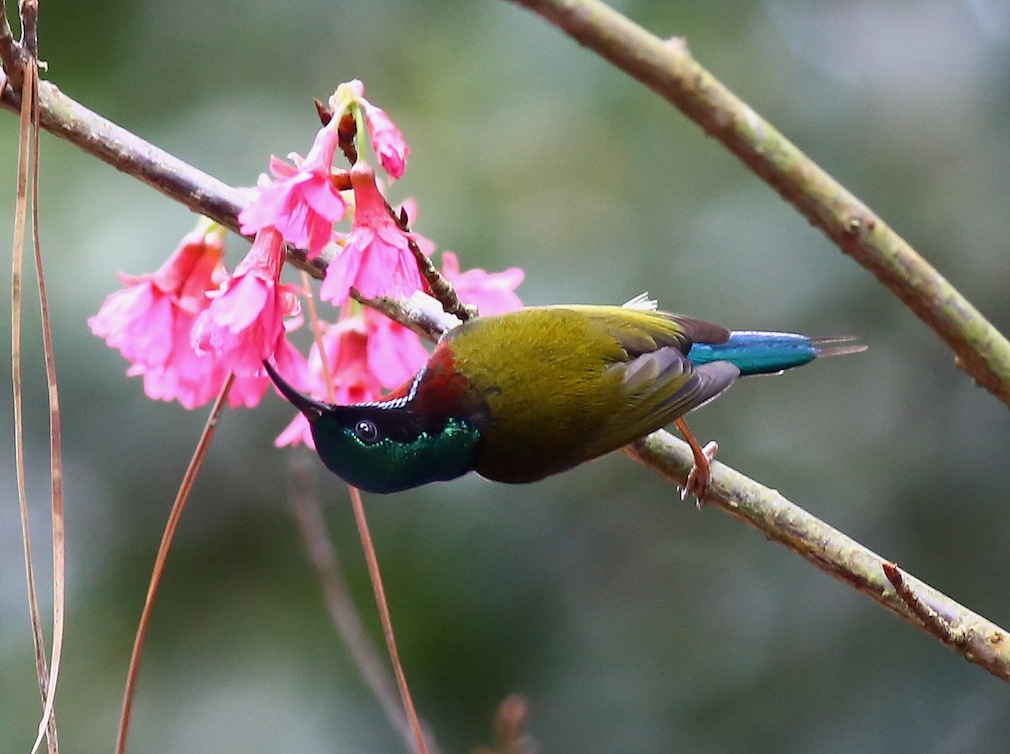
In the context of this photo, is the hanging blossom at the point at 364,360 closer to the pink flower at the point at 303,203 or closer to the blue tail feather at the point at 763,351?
the pink flower at the point at 303,203

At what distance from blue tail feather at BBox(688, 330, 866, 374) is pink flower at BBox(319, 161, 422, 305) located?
44 cm

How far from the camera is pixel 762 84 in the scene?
2.20 m

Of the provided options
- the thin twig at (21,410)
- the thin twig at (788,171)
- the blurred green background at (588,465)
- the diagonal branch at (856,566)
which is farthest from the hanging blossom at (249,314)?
A: the blurred green background at (588,465)

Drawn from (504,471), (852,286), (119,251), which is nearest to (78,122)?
(504,471)

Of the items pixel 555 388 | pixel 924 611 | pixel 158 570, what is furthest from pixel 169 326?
pixel 924 611

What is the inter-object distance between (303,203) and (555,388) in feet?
1.18

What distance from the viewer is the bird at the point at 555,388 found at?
95 centimetres

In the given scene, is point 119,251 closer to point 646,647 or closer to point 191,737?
point 191,737

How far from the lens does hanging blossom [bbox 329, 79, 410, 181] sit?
2.48ft

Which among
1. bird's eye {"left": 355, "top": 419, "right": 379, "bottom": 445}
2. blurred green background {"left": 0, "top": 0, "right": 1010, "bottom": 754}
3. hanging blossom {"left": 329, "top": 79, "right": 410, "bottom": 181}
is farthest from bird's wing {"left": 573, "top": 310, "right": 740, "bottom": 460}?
blurred green background {"left": 0, "top": 0, "right": 1010, "bottom": 754}

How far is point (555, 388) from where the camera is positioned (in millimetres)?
1025

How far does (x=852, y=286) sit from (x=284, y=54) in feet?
3.85

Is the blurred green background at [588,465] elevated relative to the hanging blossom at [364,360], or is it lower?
elevated

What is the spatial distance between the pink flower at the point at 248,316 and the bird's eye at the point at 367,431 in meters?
0.09
